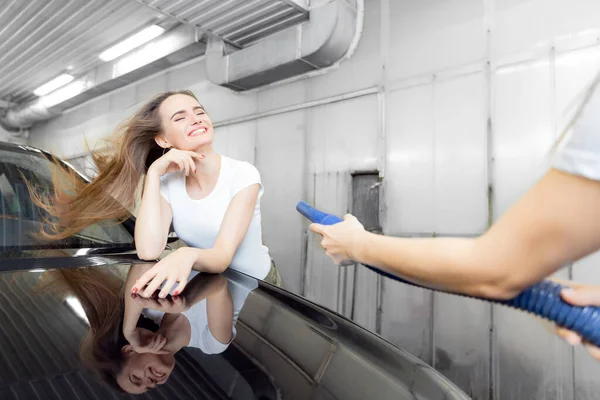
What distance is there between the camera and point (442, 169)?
255 centimetres

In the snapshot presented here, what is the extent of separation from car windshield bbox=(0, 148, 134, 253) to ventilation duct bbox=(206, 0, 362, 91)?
2.00m

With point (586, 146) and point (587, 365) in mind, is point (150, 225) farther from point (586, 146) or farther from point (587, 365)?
point (587, 365)

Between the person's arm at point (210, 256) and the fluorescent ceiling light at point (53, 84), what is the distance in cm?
490

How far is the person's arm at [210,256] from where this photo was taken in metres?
1.04

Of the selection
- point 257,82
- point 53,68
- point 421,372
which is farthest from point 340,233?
point 53,68

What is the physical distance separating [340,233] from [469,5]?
2.41 m

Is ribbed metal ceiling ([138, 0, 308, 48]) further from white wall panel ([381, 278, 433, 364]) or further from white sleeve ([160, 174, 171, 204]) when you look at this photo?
white wall panel ([381, 278, 433, 364])

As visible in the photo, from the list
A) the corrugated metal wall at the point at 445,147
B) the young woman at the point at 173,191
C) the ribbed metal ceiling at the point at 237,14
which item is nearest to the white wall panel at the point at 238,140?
the corrugated metal wall at the point at 445,147

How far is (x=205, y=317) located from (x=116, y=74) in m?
4.71

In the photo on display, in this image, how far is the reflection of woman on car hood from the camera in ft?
2.09

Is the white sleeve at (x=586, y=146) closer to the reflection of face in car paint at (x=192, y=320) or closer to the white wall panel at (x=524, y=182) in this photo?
the reflection of face in car paint at (x=192, y=320)

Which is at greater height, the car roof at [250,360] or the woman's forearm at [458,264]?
the woman's forearm at [458,264]

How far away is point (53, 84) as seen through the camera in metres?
5.44

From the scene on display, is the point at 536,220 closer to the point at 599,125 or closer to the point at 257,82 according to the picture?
the point at 599,125
